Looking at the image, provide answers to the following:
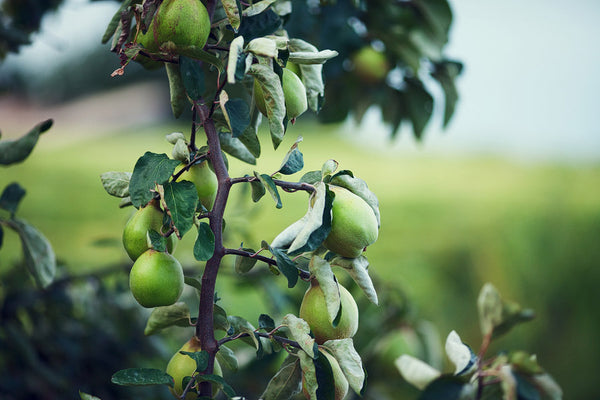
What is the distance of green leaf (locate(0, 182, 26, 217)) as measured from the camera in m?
0.67

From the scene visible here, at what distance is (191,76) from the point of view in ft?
1.30

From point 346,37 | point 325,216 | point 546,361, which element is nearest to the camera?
point 325,216

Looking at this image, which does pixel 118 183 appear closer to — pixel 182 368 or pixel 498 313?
pixel 182 368

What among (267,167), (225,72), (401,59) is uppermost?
(225,72)

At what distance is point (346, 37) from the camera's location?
0.82m

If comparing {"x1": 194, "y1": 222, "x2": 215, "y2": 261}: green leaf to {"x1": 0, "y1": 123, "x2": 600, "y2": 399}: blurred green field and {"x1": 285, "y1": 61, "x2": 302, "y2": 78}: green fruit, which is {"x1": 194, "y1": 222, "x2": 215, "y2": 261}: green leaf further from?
{"x1": 0, "y1": 123, "x2": 600, "y2": 399}: blurred green field

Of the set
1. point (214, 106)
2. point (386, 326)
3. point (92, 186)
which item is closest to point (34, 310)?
point (386, 326)

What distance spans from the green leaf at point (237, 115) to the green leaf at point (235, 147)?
0.09 meters

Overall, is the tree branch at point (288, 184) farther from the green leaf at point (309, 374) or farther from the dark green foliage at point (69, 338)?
the dark green foliage at point (69, 338)

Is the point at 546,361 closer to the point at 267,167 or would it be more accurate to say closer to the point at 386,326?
the point at 386,326

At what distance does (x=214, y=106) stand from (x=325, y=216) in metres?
0.12

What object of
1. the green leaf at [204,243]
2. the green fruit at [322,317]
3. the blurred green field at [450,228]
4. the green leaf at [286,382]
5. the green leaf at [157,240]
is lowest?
the blurred green field at [450,228]

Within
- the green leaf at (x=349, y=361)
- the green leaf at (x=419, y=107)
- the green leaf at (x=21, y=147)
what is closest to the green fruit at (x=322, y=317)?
the green leaf at (x=349, y=361)

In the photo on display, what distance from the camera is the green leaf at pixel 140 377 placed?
0.39 m
